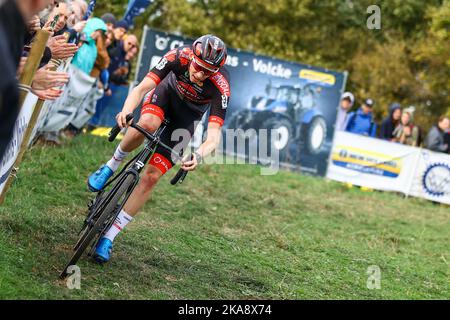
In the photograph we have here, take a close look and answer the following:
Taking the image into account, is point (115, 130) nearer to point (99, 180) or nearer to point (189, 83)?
point (99, 180)

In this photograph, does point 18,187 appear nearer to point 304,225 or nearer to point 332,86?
point 304,225

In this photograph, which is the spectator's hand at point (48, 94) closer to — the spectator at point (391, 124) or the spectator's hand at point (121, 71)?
the spectator's hand at point (121, 71)

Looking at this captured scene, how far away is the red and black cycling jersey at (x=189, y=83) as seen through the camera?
7.65 meters

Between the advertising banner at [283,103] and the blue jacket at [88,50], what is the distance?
3956 mm

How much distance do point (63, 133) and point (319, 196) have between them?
16.6 ft

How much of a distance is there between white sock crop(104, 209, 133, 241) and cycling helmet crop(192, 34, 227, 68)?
1676 mm

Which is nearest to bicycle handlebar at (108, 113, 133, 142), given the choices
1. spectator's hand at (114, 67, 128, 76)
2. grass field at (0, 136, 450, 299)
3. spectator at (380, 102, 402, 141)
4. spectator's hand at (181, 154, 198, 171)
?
spectator's hand at (181, 154, 198, 171)

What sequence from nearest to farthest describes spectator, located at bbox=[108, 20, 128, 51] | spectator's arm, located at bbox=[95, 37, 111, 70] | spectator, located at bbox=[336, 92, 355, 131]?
spectator's arm, located at bbox=[95, 37, 111, 70] < spectator, located at bbox=[108, 20, 128, 51] < spectator, located at bbox=[336, 92, 355, 131]

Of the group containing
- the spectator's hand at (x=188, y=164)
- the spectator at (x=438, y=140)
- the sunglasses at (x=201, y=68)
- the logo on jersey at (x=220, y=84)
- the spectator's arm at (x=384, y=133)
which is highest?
the sunglasses at (x=201, y=68)

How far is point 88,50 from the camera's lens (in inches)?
507

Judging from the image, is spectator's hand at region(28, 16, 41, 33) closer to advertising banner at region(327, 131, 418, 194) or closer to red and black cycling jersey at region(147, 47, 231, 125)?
red and black cycling jersey at region(147, 47, 231, 125)

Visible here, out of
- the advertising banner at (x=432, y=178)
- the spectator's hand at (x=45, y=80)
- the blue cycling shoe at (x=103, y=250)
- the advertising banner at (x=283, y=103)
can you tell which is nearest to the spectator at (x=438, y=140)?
the advertising banner at (x=432, y=178)

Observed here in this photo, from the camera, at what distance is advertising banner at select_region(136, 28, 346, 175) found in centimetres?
1738

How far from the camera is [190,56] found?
7586 millimetres
